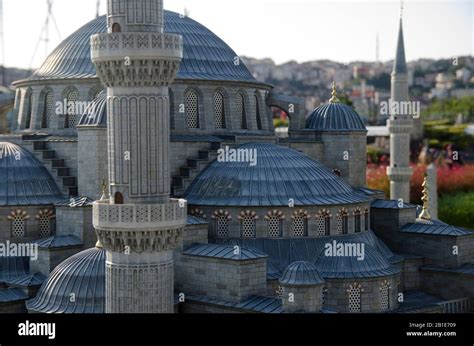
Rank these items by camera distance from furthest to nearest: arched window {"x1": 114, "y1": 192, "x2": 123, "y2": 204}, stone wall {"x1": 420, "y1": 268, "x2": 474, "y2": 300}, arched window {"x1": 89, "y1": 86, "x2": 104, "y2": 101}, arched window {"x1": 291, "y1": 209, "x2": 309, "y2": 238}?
arched window {"x1": 89, "y1": 86, "x2": 104, "y2": 101}, stone wall {"x1": 420, "y1": 268, "x2": 474, "y2": 300}, arched window {"x1": 291, "y1": 209, "x2": 309, "y2": 238}, arched window {"x1": 114, "y1": 192, "x2": 123, "y2": 204}

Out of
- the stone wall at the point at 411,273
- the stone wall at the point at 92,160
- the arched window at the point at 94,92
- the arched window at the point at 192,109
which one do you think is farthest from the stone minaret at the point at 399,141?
the stone wall at the point at 92,160

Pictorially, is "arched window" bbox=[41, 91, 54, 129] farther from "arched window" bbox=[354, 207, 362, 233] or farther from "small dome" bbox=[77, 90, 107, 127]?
"arched window" bbox=[354, 207, 362, 233]

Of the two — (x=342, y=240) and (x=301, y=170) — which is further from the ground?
(x=301, y=170)

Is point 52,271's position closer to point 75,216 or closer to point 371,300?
point 75,216

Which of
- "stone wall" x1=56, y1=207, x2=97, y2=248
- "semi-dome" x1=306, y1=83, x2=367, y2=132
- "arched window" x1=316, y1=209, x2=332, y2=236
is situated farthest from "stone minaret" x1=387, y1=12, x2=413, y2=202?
"stone wall" x1=56, y1=207, x2=97, y2=248

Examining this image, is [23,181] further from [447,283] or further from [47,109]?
[447,283]

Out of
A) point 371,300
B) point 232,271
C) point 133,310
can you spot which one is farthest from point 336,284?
point 133,310
